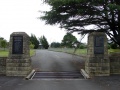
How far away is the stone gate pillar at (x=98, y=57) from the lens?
60.1 feet

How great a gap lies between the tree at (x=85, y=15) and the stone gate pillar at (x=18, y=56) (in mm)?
5202

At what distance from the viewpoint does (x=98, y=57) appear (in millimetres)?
18547

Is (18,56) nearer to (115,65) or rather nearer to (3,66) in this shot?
(3,66)

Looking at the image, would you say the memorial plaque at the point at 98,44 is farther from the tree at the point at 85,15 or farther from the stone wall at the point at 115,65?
the tree at the point at 85,15

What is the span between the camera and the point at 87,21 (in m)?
25.4

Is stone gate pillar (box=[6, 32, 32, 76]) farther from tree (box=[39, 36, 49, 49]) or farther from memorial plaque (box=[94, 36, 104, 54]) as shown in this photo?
tree (box=[39, 36, 49, 49])

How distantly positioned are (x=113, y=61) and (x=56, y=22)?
306 inches

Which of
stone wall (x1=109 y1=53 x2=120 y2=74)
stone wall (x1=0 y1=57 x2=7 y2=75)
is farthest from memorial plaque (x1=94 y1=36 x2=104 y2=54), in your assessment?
stone wall (x1=0 y1=57 x2=7 y2=75)

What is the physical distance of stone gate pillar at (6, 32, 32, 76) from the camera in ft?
59.6

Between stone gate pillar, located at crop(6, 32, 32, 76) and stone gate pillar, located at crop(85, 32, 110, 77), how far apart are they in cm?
395

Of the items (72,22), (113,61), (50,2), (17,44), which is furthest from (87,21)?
(17,44)

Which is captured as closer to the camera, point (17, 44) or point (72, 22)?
point (17, 44)

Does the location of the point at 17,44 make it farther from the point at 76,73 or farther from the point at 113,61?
the point at 113,61

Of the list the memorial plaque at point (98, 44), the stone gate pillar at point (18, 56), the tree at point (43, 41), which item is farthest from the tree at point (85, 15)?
the tree at point (43, 41)
